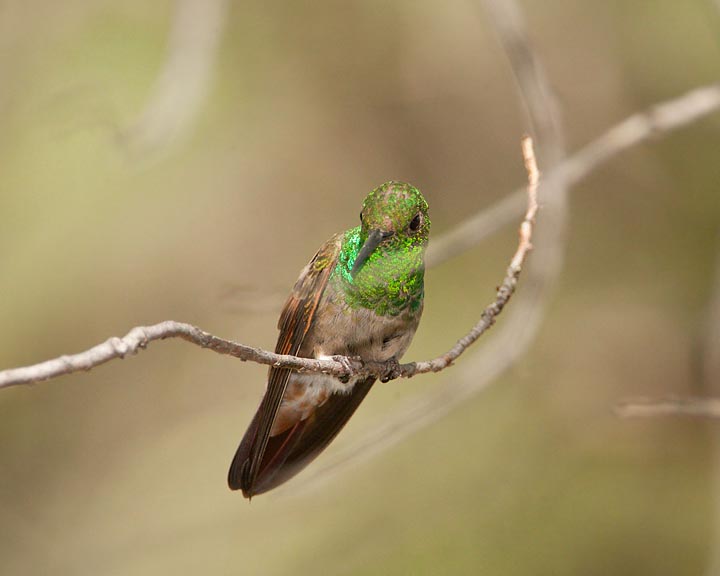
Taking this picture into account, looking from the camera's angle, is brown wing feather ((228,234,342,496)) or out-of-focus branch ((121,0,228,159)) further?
out-of-focus branch ((121,0,228,159))

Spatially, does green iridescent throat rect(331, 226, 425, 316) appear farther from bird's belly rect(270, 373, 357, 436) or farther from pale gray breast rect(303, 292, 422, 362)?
bird's belly rect(270, 373, 357, 436)

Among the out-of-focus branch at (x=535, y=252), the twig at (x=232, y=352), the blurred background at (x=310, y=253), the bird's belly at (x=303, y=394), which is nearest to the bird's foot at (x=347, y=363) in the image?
the twig at (x=232, y=352)

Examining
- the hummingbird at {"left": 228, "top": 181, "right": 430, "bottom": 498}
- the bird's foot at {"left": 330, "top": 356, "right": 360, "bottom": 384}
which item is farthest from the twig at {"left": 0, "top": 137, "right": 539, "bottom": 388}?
the hummingbird at {"left": 228, "top": 181, "right": 430, "bottom": 498}

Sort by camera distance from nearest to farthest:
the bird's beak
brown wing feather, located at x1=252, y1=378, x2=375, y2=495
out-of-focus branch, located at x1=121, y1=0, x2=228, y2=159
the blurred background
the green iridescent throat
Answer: the bird's beak → the green iridescent throat → brown wing feather, located at x1=252, y1=378, x2=375, y2=495 → out-of-focus branch, located at x1=121, y1=0, x2=228, y2=159 → the blurred background

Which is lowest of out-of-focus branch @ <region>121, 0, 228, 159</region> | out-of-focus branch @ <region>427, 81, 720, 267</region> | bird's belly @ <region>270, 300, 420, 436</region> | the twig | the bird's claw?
the twig

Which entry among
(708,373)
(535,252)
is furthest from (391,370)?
(708,373)
